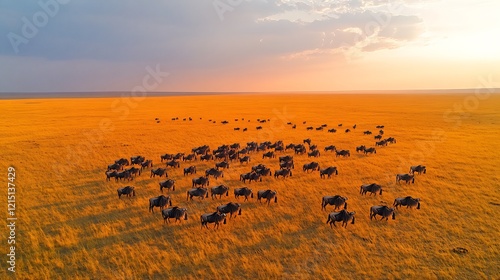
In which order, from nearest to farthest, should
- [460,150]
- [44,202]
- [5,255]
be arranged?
[5,255] < [44,202] < [460,150]

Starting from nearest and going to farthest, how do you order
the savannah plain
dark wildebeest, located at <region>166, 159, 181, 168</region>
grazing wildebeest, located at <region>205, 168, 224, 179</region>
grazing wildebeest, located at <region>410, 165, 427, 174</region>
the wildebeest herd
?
the savannah plain < the wildebeest herd < grazing wildebeest, located at <region>205, 168, 224, 179</region> < grazing wildebeest, located at <region>410, 165, 427, 174</region> < dark wildebeest, located at <region>166, 159, 181, 168</region>

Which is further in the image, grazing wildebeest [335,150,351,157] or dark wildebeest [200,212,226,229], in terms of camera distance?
grazing wildebeest [335,150,351,157]

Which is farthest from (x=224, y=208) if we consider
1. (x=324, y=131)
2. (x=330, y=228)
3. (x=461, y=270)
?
(x=324, y=131)

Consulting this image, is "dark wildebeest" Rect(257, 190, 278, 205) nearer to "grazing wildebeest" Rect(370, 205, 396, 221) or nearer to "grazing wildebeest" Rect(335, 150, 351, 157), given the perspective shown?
"grazing wildebeest" Rect(370, 205, 396, 221)

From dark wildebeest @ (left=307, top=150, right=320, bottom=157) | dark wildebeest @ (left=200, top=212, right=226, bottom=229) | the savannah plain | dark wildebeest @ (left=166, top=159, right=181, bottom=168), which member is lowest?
the savannah plain

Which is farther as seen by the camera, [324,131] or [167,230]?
[324,131]

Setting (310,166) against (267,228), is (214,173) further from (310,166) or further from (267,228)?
(267,228)

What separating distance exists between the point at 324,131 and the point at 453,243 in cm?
3330

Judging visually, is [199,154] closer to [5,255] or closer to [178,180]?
[178,180]

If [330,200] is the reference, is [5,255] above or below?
below

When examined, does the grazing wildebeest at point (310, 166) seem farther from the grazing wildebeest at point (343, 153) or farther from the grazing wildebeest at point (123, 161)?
the grazing wildebeest at point (123, 161)

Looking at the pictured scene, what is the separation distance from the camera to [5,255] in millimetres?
13367

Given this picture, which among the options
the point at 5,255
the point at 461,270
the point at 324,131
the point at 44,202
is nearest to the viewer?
the point at 461,270

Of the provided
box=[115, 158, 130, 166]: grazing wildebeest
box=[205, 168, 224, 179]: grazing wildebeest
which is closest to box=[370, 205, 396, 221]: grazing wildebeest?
box=[205, 168, 224, 179]: grazing wildebeest
